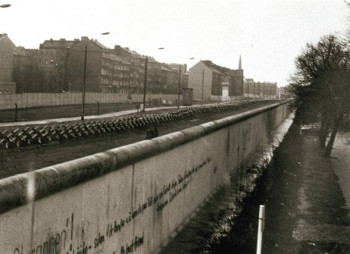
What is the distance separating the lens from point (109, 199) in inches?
297

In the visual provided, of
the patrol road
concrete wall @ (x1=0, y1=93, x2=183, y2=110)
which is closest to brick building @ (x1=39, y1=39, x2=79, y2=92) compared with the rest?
concrete wall @ (x1=0, y1=93, x2=183, y2=110)

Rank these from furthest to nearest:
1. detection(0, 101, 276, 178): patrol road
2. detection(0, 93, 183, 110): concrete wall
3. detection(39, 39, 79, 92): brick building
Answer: detection(39, 39, 79, 92): brick building
detection(0, 93, 183, 110): concrete wall
detection(0, 101, 276, 178): patrol road

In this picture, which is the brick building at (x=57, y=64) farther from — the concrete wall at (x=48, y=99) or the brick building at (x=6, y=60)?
the concrete wall at (x=48, y=99)

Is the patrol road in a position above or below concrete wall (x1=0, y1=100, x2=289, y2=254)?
below

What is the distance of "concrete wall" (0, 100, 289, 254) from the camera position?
5.20 metres

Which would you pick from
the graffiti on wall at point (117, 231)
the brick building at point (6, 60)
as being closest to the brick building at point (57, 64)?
the brick building at point (6, 60)

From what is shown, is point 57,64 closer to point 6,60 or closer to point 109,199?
point 6,60

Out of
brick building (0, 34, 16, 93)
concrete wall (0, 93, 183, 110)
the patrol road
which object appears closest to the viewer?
the patrol road

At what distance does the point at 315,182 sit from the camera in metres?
24.9

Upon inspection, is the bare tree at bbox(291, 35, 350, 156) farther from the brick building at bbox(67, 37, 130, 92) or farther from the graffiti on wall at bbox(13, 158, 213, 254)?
the brick building at bbox(67, 37, 130, 92)

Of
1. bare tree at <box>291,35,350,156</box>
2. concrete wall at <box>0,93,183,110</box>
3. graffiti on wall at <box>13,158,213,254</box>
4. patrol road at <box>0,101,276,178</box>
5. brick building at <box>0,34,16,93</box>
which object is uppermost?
brick building at <box>0,34,16,93</box>

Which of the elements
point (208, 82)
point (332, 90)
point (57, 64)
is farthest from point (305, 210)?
point (208, 82)

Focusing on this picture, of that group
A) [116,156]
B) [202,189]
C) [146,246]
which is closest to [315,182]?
[202,189]

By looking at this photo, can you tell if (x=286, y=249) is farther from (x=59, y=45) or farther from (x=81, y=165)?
(x=59, y=45)
